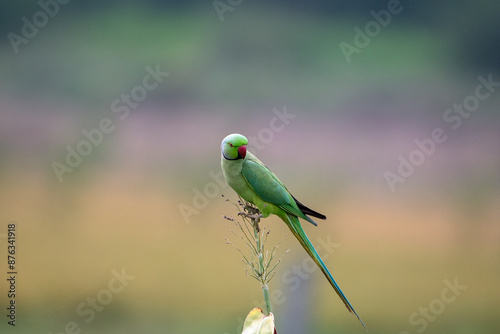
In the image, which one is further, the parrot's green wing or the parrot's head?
the parrot's green wing

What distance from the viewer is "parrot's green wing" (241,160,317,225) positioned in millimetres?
1714

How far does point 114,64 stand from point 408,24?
2.34 metres

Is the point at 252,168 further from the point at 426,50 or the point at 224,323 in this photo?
the point at 426,50

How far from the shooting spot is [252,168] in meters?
1.73
